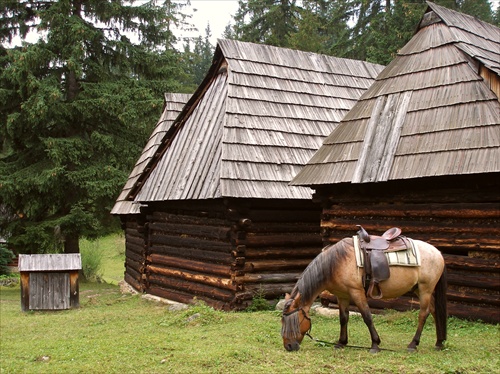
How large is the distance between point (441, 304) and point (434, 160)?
2726 mm

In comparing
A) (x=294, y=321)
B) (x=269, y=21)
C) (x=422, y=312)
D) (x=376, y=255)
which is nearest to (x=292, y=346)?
(x=294, y=321)

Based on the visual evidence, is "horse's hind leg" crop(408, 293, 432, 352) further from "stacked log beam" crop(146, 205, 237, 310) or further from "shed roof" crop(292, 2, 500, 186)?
"stacked log beam" crop(146, 205, 237, 310)

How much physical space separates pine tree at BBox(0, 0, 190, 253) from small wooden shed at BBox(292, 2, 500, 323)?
11495 millimetres

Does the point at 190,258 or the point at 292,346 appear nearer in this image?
the point at 292,346

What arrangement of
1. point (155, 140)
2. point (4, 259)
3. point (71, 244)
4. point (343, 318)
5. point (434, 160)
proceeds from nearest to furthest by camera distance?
point (343, 318) < point (434, 160) < point (155, 140) < point (71, 244) < point (4, 259)

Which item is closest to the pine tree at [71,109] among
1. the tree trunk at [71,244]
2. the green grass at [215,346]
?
the tree trunk at [71,244]

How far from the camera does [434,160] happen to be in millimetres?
9156

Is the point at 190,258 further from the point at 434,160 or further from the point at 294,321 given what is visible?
the point at 294,321

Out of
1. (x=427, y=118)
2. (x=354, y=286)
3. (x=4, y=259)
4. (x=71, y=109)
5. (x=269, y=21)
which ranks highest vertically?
(x=269, y=21)

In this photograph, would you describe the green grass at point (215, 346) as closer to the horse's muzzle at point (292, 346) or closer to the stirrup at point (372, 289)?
the horse's muzzle at point (292, 346)

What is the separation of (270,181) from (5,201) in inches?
475

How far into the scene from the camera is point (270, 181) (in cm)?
1220

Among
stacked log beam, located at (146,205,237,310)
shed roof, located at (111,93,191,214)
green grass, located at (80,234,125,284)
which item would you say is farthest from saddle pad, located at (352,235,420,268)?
green grass, located at (80,234,125,284)

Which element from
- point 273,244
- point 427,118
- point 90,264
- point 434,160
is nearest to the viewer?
point 434,160
